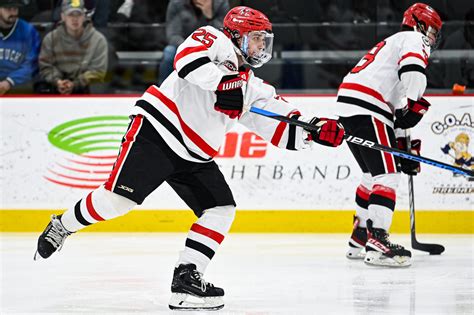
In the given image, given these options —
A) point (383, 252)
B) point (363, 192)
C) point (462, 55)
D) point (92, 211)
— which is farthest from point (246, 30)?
point (462, 55)

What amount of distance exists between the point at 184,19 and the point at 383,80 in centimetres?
208

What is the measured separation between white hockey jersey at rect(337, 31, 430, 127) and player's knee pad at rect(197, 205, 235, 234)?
1.45 meters

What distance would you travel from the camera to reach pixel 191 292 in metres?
3.47

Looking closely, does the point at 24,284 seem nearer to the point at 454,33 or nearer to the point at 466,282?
the point at 466,282

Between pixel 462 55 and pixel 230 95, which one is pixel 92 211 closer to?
pixel 230 95

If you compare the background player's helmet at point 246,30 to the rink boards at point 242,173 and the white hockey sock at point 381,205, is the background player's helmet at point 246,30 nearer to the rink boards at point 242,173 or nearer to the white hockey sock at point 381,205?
the white hockey sock at point 381,205

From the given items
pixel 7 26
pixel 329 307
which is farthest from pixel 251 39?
pixel 7 26

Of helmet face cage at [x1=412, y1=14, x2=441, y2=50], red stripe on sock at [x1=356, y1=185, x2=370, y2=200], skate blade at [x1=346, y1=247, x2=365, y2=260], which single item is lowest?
skate blade at [x1=346, y1=247, x2=365, y2=260]

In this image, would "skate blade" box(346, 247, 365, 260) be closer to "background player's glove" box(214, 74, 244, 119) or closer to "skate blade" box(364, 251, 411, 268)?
"skate blade" box(364, 251, 411, 268)

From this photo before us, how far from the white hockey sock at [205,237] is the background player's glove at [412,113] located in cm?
145

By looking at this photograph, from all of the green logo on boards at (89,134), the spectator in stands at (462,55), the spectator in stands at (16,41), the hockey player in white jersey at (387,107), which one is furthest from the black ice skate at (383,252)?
the spectator in stands at (16,41)

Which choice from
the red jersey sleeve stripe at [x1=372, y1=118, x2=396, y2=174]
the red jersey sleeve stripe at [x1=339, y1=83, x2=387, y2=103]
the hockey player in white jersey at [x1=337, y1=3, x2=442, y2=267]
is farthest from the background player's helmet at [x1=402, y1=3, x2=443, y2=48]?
the red jersey sleeve stripe at [x1=372, y1=118, x2=396, y2=174]

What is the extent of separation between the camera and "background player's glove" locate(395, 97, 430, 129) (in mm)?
4629

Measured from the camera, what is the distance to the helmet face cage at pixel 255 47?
3.56 m
